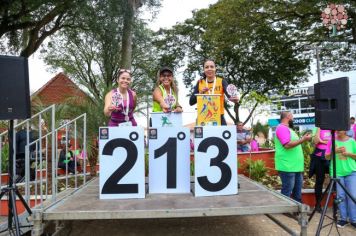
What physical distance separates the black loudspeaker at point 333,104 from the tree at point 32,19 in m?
6.92

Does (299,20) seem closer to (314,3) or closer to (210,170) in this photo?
(314,3)

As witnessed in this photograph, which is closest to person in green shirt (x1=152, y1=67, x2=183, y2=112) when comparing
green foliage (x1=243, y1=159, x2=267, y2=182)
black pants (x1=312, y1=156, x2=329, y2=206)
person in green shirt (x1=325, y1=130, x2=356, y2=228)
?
person in green shirt (x1=325, y1=130, x2=356, y2=228)

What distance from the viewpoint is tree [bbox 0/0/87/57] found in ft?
30.7

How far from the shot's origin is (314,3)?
15531 millimetres

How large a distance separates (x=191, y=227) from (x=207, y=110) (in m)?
1.96

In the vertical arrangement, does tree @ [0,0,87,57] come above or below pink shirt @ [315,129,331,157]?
above

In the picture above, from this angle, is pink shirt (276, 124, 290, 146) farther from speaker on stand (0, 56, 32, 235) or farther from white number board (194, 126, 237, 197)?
speaker on stand (0, 56, 32, 235)

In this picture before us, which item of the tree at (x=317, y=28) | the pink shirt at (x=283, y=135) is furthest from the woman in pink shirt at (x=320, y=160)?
the tree at (x=317, y=28)

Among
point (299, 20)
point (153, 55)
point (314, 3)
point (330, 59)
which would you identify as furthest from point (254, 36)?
point (153, 55)

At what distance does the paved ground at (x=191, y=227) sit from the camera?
5.17 metres

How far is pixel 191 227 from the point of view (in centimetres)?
547

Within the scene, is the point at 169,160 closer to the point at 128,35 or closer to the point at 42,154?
the point at 42,154

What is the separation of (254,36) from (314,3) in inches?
140

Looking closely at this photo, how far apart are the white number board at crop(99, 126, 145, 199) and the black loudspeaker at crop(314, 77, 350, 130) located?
213 cm
